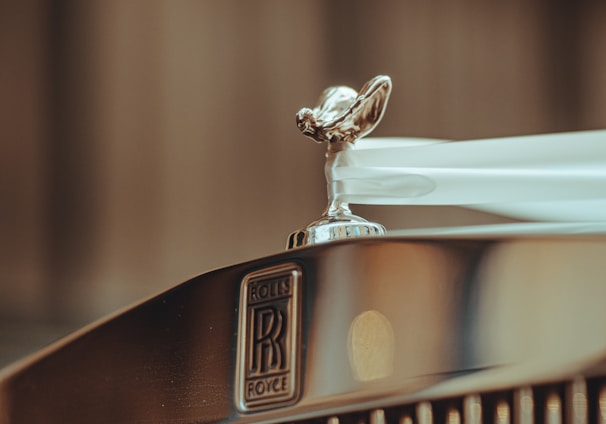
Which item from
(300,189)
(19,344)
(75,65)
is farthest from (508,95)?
(19,344)

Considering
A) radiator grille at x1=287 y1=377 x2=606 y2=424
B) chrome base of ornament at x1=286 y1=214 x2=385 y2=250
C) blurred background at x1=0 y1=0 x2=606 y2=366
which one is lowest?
radiator grille at x1=287 y1=377 x2=606 y2=424

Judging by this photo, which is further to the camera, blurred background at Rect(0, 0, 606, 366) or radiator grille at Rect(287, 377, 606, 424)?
blurred background at Rect(0, 0, 606, 366)

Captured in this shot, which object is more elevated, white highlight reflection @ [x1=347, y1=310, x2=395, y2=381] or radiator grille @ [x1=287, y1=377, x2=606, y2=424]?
white highlight reflection @ [x1=347, y1=310, x2=395, y2=381]

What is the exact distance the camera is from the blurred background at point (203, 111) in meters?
1.25

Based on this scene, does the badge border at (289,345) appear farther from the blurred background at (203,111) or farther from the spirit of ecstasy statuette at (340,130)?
the blurred background at (203,111)

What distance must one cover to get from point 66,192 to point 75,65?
Answer: 18cm

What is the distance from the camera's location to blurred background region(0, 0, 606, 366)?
1.25 meters

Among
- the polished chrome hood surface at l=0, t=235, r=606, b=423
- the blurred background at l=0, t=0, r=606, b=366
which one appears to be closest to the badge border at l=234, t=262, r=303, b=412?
the polished chrome hood surface at l=0, t=235, r=606, b=423

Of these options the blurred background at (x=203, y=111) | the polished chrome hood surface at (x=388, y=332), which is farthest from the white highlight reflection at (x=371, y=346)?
the blurred background at (x=203, y=111)

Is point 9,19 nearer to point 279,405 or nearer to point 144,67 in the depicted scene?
point 144,67

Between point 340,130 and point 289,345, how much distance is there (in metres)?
0.11

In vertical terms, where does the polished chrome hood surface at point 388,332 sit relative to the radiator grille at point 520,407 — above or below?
above

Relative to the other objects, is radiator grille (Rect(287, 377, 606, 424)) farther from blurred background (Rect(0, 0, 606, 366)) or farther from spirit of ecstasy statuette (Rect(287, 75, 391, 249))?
blurred background (Rect(0, 0, 606, 366))

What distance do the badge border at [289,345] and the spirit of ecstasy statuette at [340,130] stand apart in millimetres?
56
